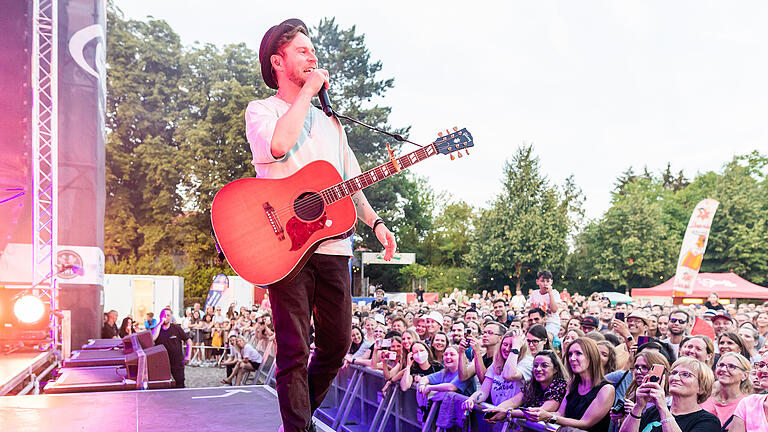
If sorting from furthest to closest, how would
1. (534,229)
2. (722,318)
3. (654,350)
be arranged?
(534,229) → (722,318) → (654,350)

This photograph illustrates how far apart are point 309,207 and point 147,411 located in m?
2.82

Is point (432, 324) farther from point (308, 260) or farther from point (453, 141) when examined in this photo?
point (308, 260)

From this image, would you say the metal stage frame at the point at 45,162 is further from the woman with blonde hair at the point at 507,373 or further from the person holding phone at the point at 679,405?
the person holding phone at the point at 679,405

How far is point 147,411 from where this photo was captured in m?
4.27

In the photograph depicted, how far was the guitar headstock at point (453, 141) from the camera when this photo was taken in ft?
8.49

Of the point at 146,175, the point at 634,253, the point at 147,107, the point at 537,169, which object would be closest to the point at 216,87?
the point at 147,107

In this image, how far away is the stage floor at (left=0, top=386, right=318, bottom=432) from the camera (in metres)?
3.71

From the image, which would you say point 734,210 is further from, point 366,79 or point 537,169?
point 366,79

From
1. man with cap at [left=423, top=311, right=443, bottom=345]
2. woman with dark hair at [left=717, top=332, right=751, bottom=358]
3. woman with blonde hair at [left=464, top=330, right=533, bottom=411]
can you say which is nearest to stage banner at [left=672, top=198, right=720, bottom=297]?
man with cap at [left=423, top=311, right=443, bottom=345]

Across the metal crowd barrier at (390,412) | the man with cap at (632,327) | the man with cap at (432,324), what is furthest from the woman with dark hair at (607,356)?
the man with cap at (432,324)

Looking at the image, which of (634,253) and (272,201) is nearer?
(272,201)

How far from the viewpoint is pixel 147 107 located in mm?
32500

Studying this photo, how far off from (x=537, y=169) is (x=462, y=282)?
919 cm

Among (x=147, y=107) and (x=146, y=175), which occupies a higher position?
(x=147, y=107)
